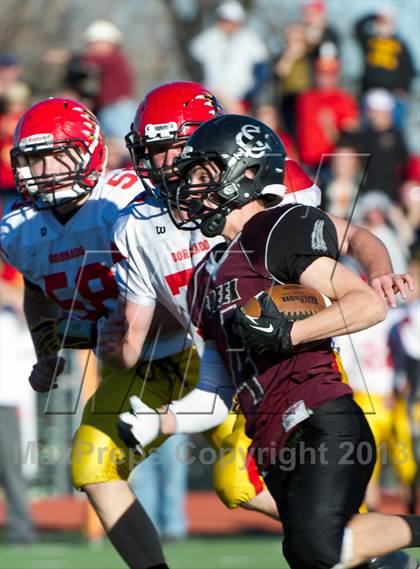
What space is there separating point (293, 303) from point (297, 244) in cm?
20

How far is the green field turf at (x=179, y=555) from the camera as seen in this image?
7.42 m

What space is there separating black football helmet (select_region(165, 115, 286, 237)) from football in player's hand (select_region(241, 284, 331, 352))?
0.36 m

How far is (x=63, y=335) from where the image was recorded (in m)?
5.58

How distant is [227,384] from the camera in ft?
15.4

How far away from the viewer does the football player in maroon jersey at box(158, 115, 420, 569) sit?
13.4 ft

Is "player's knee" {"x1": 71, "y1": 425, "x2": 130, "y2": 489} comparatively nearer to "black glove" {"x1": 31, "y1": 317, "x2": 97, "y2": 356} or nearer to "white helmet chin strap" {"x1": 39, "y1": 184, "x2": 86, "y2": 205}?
"black glove" {"x1": 31, "y1": 317, "x2": 97, "y2": 356}

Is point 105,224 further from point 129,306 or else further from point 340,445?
point 340,445

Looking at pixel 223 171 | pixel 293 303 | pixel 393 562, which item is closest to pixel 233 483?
pixel 393 562

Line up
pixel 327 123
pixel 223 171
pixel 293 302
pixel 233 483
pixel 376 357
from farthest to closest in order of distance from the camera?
pixel 327 123, pixel 376 357, pixel 233 483, pixel 223 171, pixel 293 302

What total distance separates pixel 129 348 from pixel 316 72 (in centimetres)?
557

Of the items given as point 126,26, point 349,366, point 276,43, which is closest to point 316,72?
point 349,366

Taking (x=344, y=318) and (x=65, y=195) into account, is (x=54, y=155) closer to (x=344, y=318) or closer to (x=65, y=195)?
(x=65, y=195)

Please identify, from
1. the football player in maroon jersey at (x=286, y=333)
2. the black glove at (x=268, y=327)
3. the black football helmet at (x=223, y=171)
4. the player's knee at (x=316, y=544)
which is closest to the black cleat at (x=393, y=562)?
the football player in maroon jersey at (x=286, y=333)

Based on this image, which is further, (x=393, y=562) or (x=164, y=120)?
(x=164, y=120)
